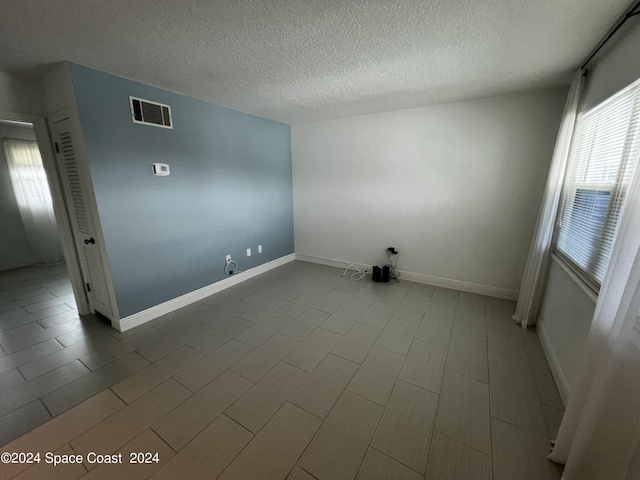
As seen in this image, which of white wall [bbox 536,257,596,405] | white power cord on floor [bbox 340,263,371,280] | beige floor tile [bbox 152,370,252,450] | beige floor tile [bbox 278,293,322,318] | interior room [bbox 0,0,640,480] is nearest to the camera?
interior room [bbox 0,0,640,480]

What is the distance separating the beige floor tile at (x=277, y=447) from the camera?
1229mm

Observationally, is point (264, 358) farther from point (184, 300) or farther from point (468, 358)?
point (468, 358)

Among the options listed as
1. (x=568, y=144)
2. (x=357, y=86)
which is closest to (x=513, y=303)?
(x=568, y=144)

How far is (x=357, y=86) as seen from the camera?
2.51 m

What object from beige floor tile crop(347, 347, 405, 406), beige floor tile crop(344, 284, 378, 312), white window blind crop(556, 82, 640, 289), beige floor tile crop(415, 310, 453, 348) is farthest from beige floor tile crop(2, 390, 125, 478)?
white window blind crop(556, 82, 640, 289)

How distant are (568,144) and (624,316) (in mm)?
1900

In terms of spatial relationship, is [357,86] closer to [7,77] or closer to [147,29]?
[147,29]

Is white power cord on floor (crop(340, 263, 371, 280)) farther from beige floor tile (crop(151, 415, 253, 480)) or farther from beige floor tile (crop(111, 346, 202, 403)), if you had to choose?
beige floor tile (crop(151, 415, 253, 480))

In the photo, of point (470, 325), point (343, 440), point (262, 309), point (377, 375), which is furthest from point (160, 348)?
point (470, 325)

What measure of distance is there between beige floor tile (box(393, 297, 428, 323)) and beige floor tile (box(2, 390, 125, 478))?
2.56 m

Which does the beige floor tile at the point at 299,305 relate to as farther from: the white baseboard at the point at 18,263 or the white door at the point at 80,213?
the white baseboard at the point at 18,263

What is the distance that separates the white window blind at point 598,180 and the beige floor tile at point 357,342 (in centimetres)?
163

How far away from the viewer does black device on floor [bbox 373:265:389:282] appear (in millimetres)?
3615

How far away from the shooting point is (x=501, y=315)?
272 centimetres
